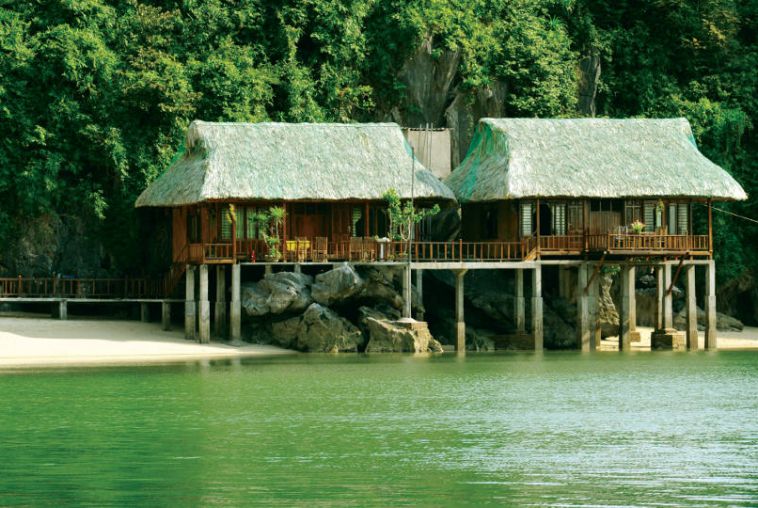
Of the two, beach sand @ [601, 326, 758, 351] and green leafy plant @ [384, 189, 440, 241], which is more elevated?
green leafy plant @ [384, 189, 440, 241]

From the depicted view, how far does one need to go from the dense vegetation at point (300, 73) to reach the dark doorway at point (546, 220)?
25.2 feet

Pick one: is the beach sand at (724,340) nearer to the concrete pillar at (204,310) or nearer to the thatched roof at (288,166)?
the thatched roof at (288,166)

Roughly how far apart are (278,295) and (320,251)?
2.33 metres

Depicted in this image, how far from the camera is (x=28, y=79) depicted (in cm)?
4912

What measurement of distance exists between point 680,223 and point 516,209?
5.77 meters

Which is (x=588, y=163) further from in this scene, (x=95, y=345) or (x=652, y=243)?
(x=95, y=345)

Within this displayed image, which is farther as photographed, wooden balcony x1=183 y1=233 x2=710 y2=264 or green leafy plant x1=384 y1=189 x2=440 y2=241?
wooden balcony x1=183 y1=233 x2=710 y2=264

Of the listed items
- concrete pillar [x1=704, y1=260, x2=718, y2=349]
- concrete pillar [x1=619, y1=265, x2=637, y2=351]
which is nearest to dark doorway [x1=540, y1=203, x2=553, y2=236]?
concrete pillar [x1=619, y1=265, x2=637, y2=351]

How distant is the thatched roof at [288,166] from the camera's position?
45688 millimetres

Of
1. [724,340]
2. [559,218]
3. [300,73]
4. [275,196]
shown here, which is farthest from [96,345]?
[724,340]

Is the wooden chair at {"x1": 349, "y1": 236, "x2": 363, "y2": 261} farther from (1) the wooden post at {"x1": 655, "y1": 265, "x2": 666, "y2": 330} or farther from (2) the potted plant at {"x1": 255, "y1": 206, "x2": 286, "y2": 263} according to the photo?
(1) the wooden post at {"x1": 655, "y1": 265, "x2": 666, "y2": 330}

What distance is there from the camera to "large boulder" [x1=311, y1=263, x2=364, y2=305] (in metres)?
44.9

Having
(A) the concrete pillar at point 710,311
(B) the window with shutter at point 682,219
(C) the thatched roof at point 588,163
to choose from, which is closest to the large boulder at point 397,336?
(C) the thatched roof at point 588,163

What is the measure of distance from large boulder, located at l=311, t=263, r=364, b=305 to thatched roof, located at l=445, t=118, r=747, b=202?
209 inches
